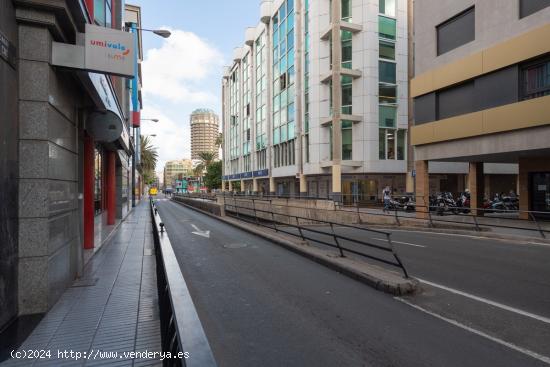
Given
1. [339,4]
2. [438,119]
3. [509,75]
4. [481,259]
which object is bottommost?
[481,259]

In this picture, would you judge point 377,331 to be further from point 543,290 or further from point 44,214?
point 44,214

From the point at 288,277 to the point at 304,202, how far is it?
A: 18.7 metres

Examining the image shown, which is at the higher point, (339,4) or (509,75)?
(339,4)

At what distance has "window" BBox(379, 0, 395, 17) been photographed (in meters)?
37.7

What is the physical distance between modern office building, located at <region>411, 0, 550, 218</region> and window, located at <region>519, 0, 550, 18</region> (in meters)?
0.04

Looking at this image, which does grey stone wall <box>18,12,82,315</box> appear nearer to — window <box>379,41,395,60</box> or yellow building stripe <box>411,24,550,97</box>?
yellow building stripe <box>411,24,550,97</box>

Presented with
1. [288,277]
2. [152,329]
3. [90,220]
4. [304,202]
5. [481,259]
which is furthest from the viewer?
[304,202]

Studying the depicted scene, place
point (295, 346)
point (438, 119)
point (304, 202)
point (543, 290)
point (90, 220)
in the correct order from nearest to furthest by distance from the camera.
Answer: point (295, 346) < point (543, 290) < point (90, 220) < point (438, 119) < point (304, 202)

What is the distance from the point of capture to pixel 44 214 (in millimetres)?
5449

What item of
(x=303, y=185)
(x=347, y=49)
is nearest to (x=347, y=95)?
(x=347, y=49)

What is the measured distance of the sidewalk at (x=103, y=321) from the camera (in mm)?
4238

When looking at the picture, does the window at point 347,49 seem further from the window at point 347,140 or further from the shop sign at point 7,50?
the shop sign at point 7,50

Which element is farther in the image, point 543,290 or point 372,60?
point 372,60

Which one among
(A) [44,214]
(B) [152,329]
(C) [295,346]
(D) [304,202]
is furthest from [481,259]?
(D) [304,202]
